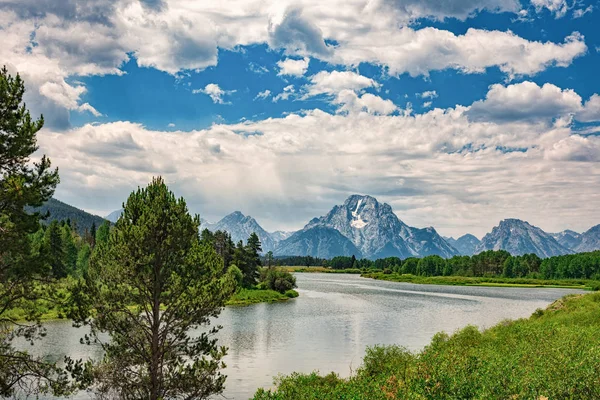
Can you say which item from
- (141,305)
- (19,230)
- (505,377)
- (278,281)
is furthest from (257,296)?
(505,377)

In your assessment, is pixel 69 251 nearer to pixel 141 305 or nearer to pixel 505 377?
pixel 141 305

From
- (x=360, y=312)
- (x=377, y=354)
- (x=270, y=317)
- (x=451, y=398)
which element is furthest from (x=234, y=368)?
(x=360, y=312)

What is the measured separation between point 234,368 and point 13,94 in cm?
3293

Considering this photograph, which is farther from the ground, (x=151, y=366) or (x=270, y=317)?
(x=151, y=366)

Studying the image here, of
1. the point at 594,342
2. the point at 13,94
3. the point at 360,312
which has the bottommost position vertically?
the point at 360,312

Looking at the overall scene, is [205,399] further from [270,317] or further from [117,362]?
[270,317]

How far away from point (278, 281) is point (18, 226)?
106892mm

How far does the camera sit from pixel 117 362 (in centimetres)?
2789

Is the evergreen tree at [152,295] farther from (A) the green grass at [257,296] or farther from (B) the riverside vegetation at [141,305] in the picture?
(A) the green grass at [257,296]

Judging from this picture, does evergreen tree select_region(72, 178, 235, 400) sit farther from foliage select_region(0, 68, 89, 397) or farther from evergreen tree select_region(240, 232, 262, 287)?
evergreen tree select_region(240, 232, 262, 287)

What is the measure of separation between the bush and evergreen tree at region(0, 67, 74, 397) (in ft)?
342

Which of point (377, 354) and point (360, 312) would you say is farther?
point (360, 312)

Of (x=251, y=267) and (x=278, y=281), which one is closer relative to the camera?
(x=278, y=281)

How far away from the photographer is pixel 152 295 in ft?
94.6
